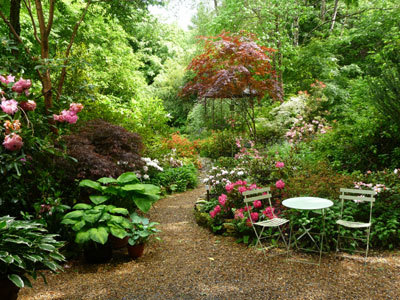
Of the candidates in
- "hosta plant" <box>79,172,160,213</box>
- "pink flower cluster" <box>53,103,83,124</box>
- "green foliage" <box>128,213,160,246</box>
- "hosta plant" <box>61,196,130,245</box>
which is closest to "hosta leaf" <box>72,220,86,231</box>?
"hosta plant" <box>61,196,130,245</box>

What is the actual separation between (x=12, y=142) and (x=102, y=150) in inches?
73.7

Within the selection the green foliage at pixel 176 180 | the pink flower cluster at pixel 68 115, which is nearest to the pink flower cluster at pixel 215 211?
the pink flower cluster at pixel 68 115

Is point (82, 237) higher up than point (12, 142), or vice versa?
point (12, 142)

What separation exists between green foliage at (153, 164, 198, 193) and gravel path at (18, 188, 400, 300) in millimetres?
3551

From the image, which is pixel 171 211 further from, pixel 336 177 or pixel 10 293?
pixel 10 293

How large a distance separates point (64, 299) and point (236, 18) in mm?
12055

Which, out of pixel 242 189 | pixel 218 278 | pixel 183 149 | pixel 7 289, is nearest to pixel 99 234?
pixel 7 289

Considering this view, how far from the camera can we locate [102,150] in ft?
16.2

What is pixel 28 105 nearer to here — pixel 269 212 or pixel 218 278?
pixel 218 278


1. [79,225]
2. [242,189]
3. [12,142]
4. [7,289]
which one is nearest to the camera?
[7,289]

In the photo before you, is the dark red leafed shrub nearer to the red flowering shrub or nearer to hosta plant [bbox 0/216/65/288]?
hosta plant [bbox 0/216/65/288]

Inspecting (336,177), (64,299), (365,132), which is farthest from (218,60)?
(64,299)

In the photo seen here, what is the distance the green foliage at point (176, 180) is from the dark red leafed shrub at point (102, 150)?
96.3 inches

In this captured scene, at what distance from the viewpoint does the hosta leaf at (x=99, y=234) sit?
10.9 feet
